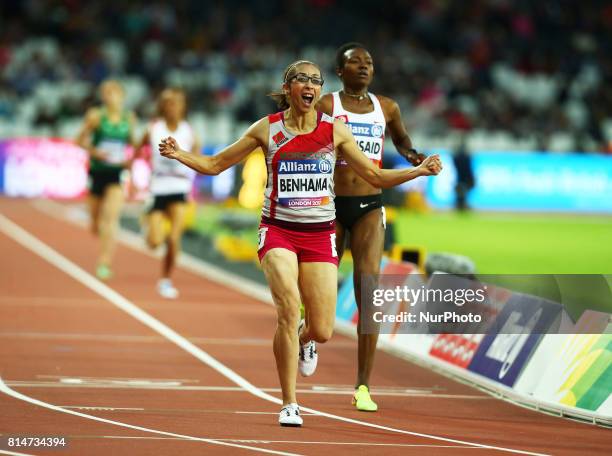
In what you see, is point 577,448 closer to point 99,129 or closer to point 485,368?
point 485,368

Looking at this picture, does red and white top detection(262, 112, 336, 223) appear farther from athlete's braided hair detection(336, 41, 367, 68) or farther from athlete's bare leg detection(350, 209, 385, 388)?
athlete's braided hair detection(336, 41, 367, 68)

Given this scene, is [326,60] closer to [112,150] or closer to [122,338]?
[112,150]

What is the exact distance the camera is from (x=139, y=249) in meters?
24.7

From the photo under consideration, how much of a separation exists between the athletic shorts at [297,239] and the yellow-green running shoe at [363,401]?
1187mm

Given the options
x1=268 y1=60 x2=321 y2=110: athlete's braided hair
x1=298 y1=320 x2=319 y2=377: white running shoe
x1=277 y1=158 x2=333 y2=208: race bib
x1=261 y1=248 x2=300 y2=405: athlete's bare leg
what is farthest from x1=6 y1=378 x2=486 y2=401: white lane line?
x1=268 y1=60 x2=321 y2=110: athlete's braided hair

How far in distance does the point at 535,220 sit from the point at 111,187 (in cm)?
1889

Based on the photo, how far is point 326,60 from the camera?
40562 millimetres

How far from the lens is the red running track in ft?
27.5

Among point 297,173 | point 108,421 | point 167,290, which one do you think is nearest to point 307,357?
point 297,173

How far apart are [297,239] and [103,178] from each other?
10.4 meters

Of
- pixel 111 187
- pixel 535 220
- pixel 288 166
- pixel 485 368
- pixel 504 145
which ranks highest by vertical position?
pixel 504 145

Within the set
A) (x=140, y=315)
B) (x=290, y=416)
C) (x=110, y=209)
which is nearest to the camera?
(x=290, y=416)

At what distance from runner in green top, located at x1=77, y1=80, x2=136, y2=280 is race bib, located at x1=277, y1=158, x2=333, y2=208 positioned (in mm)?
9927

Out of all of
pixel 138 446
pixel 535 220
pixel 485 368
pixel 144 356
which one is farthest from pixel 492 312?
pixel 535 220
